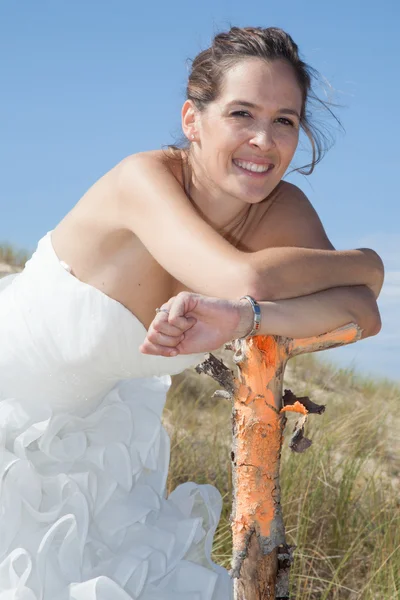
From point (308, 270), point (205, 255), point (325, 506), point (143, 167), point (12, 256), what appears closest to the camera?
point (205, 255)

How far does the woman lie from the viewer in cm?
247

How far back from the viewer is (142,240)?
102 inches

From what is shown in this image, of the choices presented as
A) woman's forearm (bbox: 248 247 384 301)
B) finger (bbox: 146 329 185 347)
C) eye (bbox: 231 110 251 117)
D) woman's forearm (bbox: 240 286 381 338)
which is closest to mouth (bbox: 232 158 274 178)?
eye (bbox: 231 110 251 117)

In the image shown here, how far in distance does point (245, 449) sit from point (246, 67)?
4.79ft

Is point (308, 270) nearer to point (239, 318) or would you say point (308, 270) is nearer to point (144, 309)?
point (239, 318)

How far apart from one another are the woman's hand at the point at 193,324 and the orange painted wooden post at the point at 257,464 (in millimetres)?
758

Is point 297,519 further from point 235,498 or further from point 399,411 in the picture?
point 399,411

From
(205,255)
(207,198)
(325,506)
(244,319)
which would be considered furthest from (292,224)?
(325,506)

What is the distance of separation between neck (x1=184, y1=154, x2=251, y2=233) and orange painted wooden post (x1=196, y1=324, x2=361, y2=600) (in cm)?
50

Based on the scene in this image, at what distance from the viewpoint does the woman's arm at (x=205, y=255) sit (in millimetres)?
2322

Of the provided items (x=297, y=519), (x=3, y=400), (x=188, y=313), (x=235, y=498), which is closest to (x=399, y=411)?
(x=297, y=519)

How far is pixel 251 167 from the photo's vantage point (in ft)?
8.87

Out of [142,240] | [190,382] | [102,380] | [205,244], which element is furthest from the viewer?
[190,382]

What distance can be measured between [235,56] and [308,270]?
2.78ft
